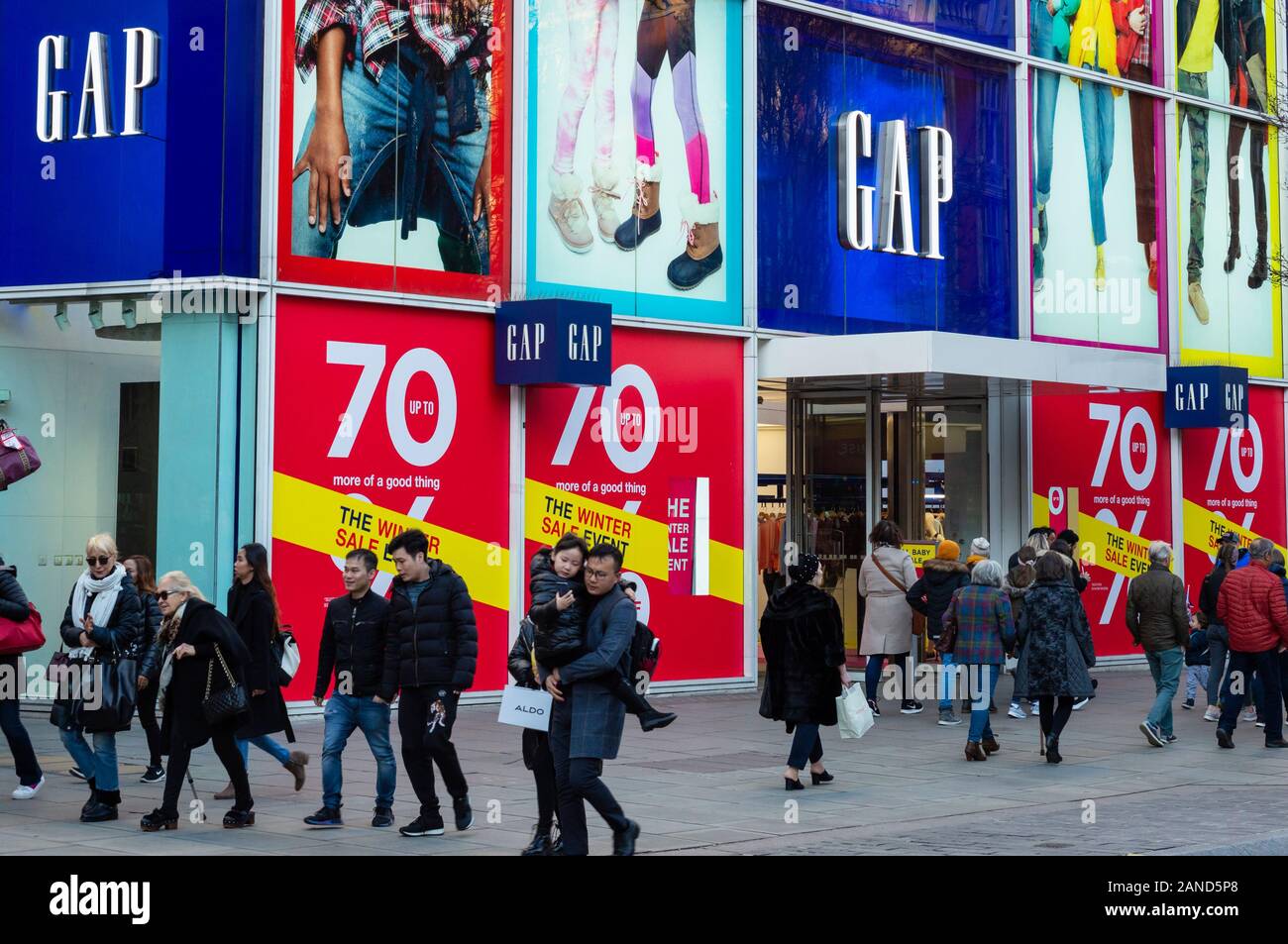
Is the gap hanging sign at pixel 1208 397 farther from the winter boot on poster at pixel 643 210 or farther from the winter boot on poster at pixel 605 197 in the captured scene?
the winter boot on poster at pixel 605 197

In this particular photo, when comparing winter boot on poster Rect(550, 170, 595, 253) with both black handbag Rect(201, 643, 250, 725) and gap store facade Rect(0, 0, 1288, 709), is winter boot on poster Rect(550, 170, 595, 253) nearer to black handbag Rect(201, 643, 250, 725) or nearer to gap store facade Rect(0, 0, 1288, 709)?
gap store facade Rect(0, 0, 1288, 709)

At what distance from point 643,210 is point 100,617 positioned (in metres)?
9.37

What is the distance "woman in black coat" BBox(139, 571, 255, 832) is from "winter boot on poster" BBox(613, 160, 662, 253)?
9.21 metres

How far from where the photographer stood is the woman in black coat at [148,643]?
1206 cm

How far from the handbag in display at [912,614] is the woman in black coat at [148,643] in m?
7.58

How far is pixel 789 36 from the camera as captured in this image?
21141 millimetres

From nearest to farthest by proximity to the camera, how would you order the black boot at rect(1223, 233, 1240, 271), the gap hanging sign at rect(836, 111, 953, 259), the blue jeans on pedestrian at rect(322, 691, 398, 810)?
the blue jeans on pedestrian at rect(322, 691, 398, 810) < the gap hanging sign at rect(836, 111, 953, 259) < the black boot at rect(1223, 233, 1240, 271)

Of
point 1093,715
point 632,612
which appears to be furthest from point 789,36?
point 632,612

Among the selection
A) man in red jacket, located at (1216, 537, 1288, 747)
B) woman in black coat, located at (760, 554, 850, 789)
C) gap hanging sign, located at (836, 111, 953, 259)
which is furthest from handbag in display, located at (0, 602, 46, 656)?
gap hanging sign, located at (836, 111, 953, 259)

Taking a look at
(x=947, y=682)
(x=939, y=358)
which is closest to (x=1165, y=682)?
(x=947, y=682)

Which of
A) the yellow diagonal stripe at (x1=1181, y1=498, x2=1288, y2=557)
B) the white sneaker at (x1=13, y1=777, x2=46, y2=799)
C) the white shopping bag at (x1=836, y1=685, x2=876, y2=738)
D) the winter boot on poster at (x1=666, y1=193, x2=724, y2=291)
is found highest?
the winter boot on poster at (x1=666, y1=193, x2=724, y2=291)

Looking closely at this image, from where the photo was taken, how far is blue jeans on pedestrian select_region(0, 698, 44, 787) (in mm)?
11719

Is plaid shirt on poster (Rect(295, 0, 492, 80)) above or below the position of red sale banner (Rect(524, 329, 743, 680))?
above
